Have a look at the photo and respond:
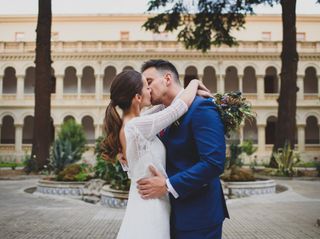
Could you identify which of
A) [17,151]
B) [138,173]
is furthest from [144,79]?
[17,151]

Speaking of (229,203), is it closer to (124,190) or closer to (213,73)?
(124,190)

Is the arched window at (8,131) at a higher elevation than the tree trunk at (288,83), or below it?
below

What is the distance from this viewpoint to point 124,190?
8938 millimetres

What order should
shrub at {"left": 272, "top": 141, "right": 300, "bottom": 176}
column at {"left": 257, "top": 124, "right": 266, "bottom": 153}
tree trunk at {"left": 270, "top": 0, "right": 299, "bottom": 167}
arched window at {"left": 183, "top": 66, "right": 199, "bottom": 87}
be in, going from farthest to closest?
arched window at {"left": 183, "top": 66, "right": 199, "bottom": 87}, column at {"left": 257, "top": 124, "right": 266, "bottom": 153}, tree trunk at {"left": 270, "top": 0, "right": 299, "bottom": 167}, shrub at {"left": 272, "top": 141, "right": 300, "bottom": 176}

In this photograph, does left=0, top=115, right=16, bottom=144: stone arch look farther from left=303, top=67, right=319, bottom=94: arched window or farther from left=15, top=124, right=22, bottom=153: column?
left=303, top=67, right=319, bottom=94: arched window

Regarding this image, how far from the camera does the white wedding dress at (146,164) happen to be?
2430 millimetres

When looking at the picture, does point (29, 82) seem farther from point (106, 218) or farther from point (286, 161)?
point (106, 218)

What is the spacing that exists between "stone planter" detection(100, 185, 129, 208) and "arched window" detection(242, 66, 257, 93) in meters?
29.0

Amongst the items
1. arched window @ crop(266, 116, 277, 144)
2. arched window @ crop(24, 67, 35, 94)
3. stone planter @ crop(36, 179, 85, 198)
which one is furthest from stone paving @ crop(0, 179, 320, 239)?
arched window @ crop(24, 67, 35, 94)

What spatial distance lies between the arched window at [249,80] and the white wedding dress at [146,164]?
34.7m

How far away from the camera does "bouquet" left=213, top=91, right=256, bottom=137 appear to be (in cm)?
275

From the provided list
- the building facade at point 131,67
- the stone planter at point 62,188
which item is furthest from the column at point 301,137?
the stone planter at point 62,188

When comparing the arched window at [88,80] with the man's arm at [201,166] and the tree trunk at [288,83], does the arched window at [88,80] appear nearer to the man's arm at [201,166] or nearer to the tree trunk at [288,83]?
the tree trunk at [288,83]

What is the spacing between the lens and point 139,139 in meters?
2.44
